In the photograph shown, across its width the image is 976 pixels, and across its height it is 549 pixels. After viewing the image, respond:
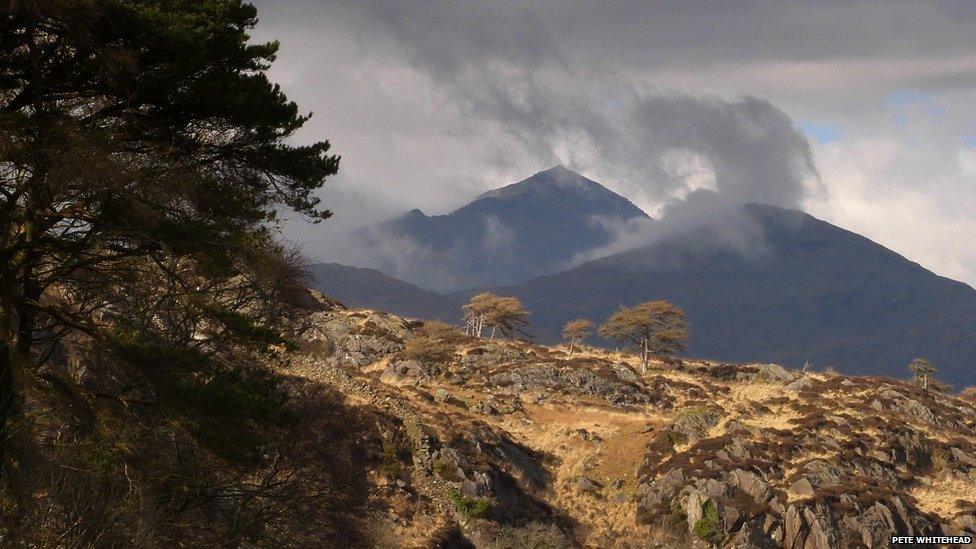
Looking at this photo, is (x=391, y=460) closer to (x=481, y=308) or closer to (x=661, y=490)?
(x=661, y=490)

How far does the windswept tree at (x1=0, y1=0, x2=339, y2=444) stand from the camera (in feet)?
37.8

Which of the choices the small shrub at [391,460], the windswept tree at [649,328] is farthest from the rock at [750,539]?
the windswept tree at [649,328]

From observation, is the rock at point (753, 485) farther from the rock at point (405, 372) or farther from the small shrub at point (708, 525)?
the rock at point (405, 372)

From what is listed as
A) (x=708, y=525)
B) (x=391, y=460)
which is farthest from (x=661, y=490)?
(x=391, y=460)

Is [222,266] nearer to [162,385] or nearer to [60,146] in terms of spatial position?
[162,385]

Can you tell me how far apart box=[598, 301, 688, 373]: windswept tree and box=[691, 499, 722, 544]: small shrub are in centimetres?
3094

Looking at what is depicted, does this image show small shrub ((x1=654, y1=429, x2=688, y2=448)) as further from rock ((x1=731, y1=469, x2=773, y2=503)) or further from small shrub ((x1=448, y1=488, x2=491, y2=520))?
small shrub ((x1=448, y1=488, x2=491, y2=520))

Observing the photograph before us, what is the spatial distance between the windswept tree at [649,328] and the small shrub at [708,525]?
30.9m

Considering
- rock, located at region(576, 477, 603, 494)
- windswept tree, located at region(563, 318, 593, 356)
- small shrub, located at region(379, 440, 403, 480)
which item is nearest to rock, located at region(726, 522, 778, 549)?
rock, located at region(576, 477, 603, 494)

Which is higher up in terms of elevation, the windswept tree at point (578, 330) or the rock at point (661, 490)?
the windswept tree at point (578, 330)

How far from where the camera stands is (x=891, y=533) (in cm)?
3328

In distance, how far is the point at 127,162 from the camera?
1232 cm

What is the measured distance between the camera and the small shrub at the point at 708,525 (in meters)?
32.9

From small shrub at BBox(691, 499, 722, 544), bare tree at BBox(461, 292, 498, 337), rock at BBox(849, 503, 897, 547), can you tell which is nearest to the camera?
rock at BBox(849, 503, 897, 547)
